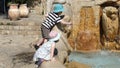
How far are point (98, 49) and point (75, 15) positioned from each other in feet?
4.74

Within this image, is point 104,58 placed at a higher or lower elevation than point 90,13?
lower

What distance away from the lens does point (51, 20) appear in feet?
24.6

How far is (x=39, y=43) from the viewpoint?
766 cm

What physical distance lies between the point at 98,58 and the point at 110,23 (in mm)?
1793

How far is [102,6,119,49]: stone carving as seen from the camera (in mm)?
12016

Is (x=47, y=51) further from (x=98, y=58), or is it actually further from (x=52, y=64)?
(x=98, y=58)

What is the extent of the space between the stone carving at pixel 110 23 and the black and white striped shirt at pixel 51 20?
4754 millimetres

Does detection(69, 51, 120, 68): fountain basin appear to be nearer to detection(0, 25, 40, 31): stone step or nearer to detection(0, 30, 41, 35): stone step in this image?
detection(0, 30, 41, 35): stone step

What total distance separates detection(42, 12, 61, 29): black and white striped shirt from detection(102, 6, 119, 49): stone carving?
475 cm

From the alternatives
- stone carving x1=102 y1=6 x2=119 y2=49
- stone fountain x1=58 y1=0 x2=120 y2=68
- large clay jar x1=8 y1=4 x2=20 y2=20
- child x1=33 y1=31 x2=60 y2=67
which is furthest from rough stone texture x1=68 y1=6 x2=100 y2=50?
child x1=33 y1=31 x2=60 y2=67

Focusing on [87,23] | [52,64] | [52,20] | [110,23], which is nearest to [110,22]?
[110,23]

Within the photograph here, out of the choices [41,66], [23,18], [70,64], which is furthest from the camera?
[23,18]

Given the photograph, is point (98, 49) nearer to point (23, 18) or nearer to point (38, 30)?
point (38, 30)

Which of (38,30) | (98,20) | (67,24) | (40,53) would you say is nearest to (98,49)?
(98,20)
